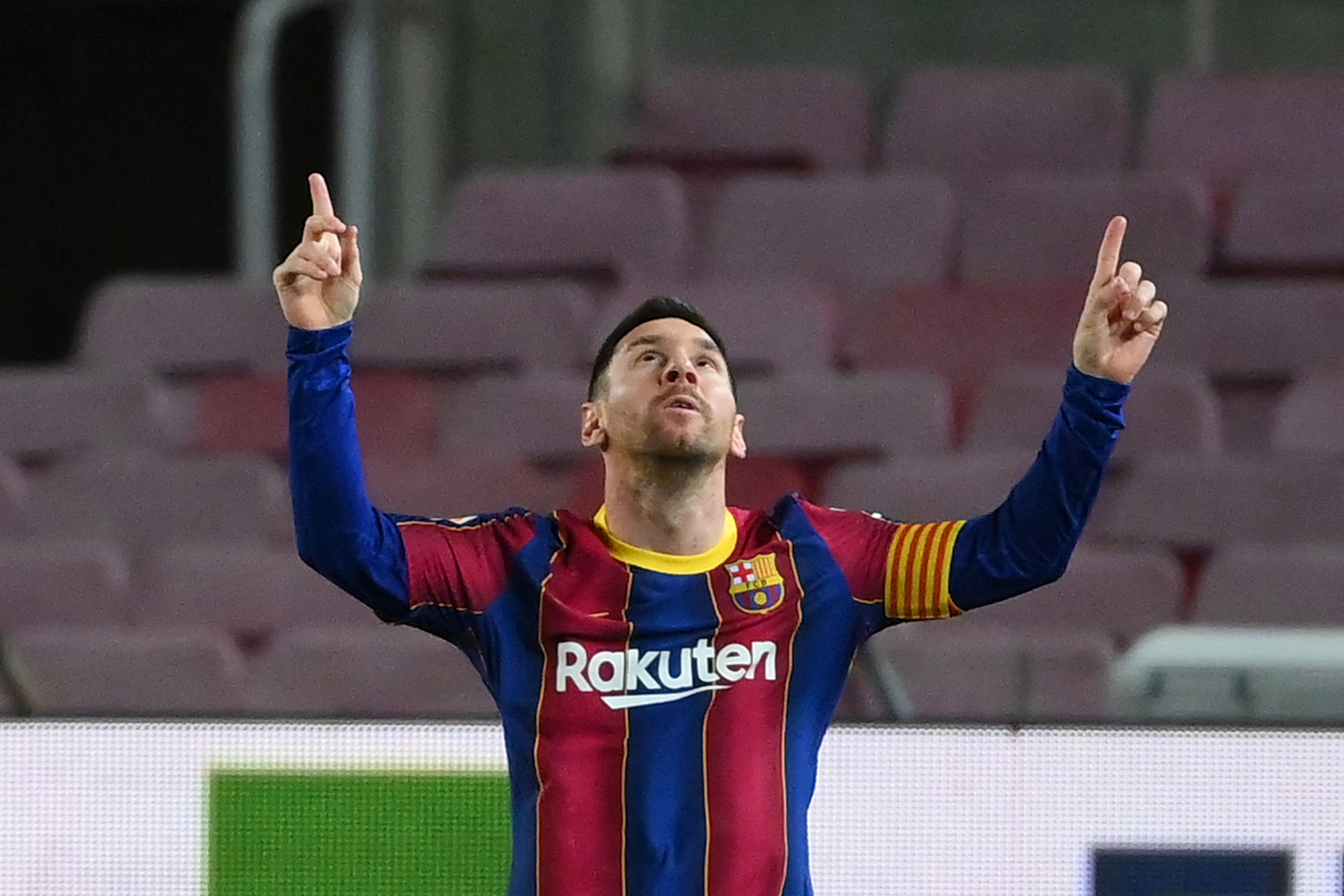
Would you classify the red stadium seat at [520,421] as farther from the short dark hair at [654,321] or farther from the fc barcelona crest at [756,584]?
the fc barcelona crest at [756,584]

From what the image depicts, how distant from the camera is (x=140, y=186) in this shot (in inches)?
254

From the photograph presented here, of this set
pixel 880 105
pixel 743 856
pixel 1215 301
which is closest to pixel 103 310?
pixel 880 105

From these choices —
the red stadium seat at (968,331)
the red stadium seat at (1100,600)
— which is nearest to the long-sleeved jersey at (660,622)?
the red stadium seat at (1100,600)

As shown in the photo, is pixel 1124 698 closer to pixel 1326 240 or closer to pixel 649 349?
pixel 649 349

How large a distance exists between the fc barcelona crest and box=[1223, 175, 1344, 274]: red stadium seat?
317 centimetres

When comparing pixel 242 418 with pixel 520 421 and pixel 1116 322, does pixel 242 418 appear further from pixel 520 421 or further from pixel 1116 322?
pixel 1116 322

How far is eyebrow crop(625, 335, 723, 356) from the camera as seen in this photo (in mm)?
2412

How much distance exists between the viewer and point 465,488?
4.80m

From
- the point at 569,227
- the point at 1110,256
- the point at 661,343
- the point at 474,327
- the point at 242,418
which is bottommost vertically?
the point at 242,418

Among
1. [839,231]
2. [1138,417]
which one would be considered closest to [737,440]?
[1138,417]

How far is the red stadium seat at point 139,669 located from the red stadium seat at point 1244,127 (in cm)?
271

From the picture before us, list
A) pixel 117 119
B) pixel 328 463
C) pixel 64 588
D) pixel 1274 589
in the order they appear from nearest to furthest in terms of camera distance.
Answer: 1. pixel 328 463
2. pixel 1274 589
3. pixel 64 588
4. pixel 117 119

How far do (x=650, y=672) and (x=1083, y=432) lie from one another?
0.52 m

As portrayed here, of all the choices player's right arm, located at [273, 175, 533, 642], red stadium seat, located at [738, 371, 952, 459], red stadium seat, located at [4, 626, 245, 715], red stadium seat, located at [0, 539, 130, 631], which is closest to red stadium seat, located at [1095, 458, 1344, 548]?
red stadium seat, located at [738, 371, 952, 459]
